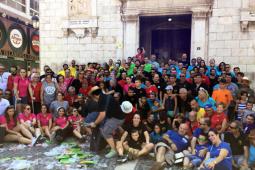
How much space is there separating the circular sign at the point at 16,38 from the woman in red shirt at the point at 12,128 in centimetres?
1584

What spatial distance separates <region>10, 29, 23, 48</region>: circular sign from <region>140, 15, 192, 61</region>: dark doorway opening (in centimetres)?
1196

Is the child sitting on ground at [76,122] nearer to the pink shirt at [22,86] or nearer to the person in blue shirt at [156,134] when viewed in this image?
the pink shirt at [22,86]

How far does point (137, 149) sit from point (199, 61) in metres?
5.12

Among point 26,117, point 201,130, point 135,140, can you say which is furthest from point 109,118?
point 26,117

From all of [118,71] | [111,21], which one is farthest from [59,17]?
[118,71]

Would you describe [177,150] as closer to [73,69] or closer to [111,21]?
[73,69]

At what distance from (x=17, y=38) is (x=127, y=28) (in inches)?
527

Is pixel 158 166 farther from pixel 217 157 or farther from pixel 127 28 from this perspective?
pixel 127 28

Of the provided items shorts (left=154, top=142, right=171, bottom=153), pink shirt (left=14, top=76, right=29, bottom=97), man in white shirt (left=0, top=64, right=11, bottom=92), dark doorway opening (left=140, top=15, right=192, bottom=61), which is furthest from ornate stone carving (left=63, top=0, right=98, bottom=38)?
shorts (left=154, top=142, right=171, bottom=153)

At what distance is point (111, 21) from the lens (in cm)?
1288

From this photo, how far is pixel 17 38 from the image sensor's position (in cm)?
2256

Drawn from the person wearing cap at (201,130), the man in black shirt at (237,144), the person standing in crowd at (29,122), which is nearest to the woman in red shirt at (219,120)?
the person wearing cap at (201,130)

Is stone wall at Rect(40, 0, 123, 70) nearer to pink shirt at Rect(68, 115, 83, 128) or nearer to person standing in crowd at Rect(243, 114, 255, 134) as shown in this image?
pink shirt at Rect(68, 115, 83, 128)

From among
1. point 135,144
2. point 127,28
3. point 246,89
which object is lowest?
point 135,144
